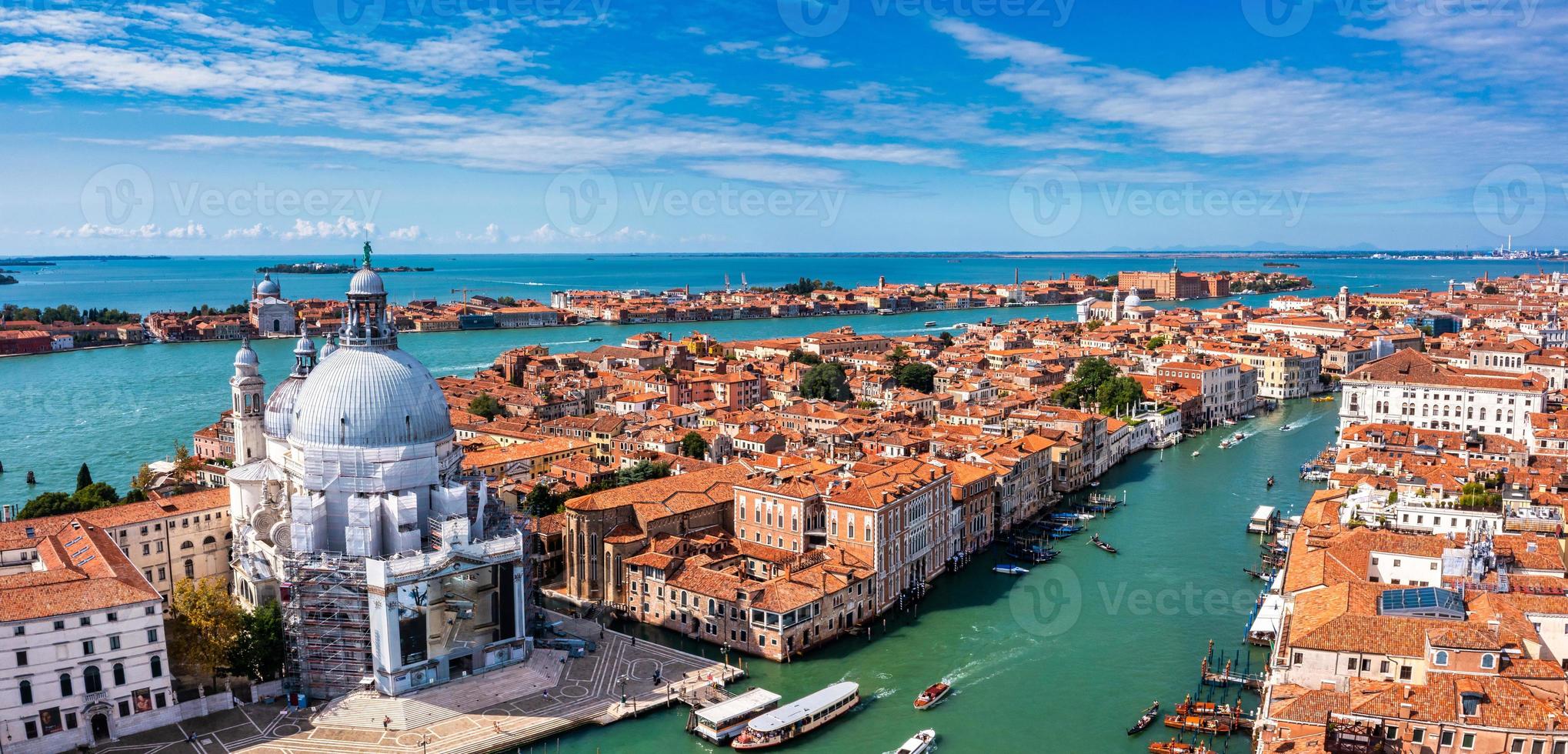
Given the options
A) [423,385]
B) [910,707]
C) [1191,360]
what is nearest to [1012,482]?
[910,707]

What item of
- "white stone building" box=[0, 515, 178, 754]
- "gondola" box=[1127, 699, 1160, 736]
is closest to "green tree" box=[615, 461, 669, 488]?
"white stone building" box=[0, 515, 178, 754]

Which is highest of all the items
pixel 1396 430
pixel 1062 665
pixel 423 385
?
pixel 423 385

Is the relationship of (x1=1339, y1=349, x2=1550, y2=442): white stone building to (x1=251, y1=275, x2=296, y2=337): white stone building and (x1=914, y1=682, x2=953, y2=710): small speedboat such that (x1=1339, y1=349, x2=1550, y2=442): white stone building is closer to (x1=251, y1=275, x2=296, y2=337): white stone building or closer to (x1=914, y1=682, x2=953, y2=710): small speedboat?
(x1=914, y1=682, x2=953, y2=710): small speedboat

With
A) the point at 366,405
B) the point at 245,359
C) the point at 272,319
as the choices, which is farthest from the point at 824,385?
the point at 272,319

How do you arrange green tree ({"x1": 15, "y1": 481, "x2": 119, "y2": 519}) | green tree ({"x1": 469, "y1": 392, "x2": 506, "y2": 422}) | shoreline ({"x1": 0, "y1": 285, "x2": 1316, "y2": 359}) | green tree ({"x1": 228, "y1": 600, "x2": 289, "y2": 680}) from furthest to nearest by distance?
shoreline ({"x1": 0, "y1": 285, "x2": 1316, "y2": 359})
green tree ({"x1": 469, "y1": 392, "x2": 506, "y2": 422})
green tree ({"x1": 15, "y1": 481, "x2": 119, "y2": 519})
green tree ({"x1": 228, "y1": 600, "x2": 289, "y2": 680})

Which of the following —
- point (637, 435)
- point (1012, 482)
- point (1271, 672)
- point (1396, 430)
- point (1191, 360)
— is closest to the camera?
point (1271, 672)

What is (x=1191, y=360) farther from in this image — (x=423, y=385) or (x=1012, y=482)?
(x=423, y=385)
